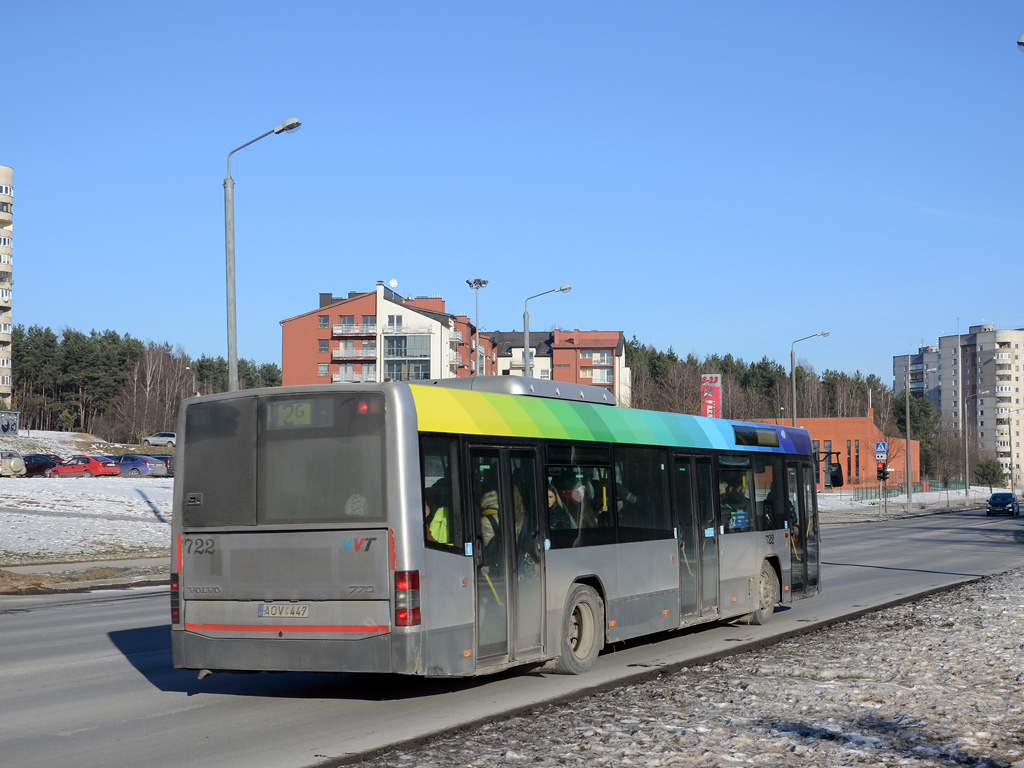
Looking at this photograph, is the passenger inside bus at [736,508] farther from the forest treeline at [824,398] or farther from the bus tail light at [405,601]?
the forest treeline at [824,398]

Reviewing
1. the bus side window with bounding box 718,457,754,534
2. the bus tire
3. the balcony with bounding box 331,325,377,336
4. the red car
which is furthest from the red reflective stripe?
the balcony with bounding box 331,325,377,336

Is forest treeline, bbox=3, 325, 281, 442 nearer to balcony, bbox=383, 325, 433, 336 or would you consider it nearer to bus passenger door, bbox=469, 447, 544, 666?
balcony, bbox=383, 325, 433, 336

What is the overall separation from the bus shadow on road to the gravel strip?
1.66 metres

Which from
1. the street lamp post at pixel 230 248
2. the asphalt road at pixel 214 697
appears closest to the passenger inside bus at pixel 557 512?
the asphalt road at pixel 214 697

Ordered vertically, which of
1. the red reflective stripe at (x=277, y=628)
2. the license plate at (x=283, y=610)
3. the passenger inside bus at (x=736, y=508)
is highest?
the passenger inside bus at (x=736, y=508)

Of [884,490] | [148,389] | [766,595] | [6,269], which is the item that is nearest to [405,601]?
[766,595]

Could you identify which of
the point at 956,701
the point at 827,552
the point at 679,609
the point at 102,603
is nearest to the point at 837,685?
the point at 956,701

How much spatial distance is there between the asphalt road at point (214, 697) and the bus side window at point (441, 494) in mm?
1412

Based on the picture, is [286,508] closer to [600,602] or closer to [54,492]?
[600,602]

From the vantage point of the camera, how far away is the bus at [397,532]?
8734mm

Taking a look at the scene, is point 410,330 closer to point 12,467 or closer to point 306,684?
point 12,467

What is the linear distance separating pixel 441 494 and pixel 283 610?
5.15 ft

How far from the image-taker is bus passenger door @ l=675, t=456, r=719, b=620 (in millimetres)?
13289

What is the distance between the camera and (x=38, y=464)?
62.7 m
